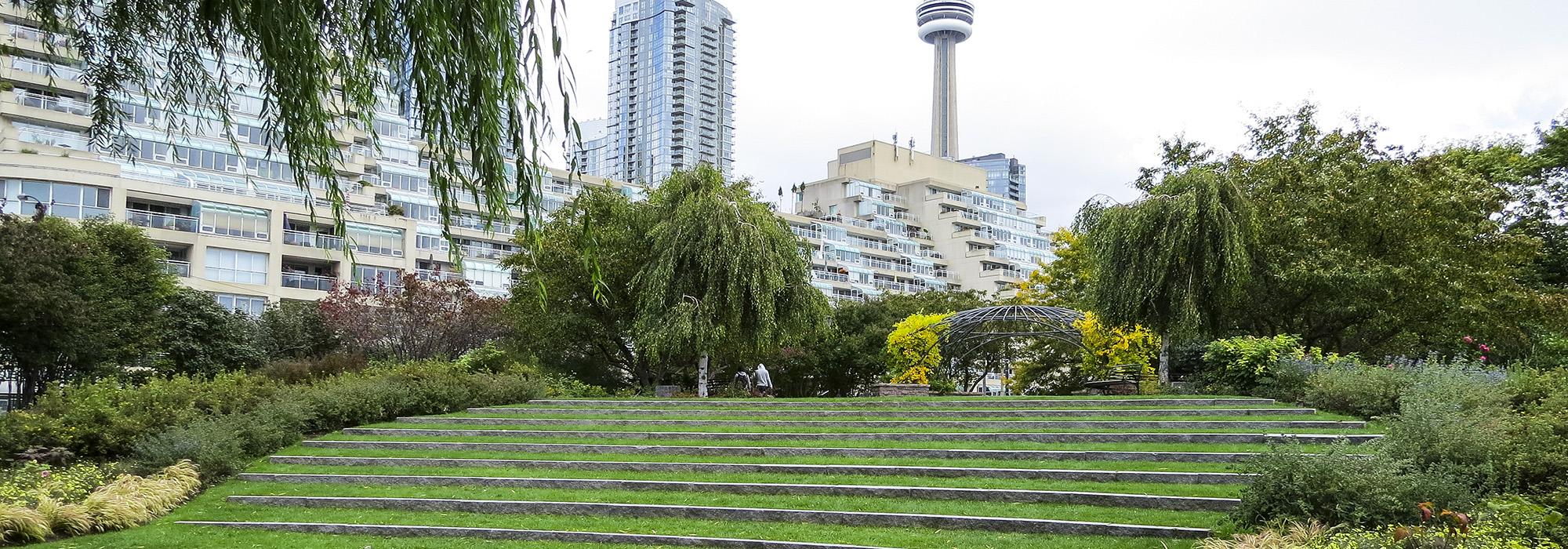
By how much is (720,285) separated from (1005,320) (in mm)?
8966

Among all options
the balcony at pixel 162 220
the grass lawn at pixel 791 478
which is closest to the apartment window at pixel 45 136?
the balcony at pixel 162 220

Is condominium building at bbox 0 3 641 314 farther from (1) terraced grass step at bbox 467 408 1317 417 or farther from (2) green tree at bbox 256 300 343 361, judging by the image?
(1) terraced grass step at bbox 467 408 1317 417

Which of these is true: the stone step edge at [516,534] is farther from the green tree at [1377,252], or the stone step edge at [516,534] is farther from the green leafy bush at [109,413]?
the green tree at [1377,252]

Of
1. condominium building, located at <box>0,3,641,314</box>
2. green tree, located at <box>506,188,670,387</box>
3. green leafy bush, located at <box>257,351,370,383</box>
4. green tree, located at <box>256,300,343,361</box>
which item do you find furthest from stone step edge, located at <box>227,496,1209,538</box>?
condominium building, located at <box>0,3,641,314</box>

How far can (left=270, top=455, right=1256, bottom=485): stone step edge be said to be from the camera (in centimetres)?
1150

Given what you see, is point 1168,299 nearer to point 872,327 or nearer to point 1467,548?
point 1467,548

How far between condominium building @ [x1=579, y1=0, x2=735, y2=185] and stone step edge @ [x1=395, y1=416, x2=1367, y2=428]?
144m

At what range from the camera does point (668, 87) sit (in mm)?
166500

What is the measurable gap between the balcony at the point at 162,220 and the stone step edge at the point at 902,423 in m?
28.6

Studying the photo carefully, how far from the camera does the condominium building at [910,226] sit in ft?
305

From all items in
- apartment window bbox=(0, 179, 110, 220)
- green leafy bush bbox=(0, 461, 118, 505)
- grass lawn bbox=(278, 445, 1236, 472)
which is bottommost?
green leafy bush bbox=(0, 461, 118, 505)

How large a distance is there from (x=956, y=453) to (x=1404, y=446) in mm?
5254

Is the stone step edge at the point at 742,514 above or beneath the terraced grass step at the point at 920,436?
beneath

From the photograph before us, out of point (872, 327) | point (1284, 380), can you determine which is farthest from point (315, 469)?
point (872, 327)
